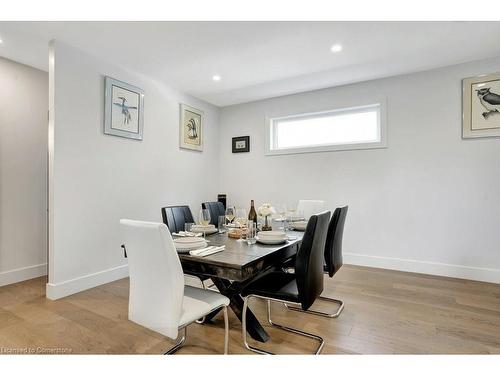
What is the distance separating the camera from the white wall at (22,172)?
10.2 ft

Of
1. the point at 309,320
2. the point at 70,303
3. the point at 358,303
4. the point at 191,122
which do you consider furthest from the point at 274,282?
the point at 191,122

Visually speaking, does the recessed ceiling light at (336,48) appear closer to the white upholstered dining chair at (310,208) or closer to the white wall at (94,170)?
the white upholstered dining chair at (310,208)

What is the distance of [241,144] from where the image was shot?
4828 millimetres

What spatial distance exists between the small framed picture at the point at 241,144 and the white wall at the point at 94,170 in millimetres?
1155

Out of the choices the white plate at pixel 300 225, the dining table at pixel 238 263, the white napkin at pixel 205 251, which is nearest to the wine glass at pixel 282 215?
the white plate at pixel 300 225

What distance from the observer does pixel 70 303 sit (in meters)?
2.60

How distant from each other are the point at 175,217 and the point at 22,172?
212 cm

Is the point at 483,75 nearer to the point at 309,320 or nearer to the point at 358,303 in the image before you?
the point at 358,303

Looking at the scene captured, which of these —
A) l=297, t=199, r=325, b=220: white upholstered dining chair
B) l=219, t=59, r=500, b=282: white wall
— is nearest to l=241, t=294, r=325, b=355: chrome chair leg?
l=297, t=199, r=325, b=220: white upholstered dining chair

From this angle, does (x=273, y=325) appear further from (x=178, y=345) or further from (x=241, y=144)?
(x=241, y=144)

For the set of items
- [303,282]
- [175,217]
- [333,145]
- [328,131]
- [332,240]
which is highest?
[328,131]

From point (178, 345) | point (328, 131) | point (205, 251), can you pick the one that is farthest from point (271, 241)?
point (328, 131)

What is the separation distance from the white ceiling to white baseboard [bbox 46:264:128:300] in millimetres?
2455
